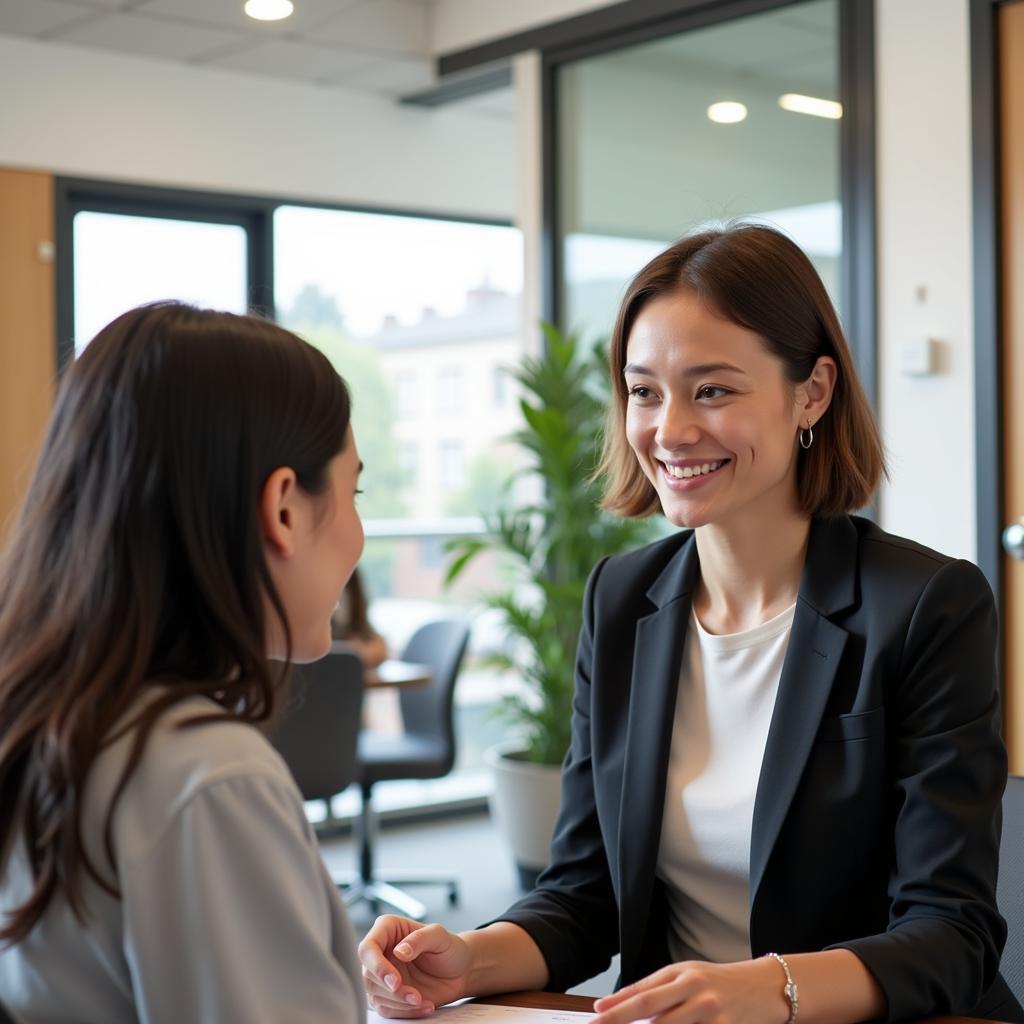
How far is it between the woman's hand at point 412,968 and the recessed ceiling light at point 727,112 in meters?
3.41

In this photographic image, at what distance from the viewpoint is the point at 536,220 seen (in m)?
5.02

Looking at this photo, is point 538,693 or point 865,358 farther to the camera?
point 538,693

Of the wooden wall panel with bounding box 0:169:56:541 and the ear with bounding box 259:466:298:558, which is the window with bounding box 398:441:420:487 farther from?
the ear with bounding box 259:466:298:558

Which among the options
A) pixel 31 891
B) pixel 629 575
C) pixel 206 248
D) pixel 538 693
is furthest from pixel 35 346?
pixel 31 891

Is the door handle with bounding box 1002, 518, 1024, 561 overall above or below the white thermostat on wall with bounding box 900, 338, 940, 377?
below

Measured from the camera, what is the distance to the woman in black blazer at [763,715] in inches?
56.9

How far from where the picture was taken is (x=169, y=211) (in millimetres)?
5418

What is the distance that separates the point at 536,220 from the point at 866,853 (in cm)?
376

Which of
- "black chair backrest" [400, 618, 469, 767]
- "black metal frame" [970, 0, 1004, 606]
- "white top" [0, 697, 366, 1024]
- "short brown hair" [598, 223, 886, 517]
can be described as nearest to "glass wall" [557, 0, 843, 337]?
"black metal frame" [970, 0, 1004, 606]

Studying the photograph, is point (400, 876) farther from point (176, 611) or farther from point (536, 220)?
point (176, 611)

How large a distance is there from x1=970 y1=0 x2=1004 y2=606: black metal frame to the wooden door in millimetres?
19

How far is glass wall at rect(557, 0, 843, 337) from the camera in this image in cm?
411

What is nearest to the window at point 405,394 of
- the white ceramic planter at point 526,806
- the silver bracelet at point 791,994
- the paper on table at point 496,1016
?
the white ceramic planter at point 526,806

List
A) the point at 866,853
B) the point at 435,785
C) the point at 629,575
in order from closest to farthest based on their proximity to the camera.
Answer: the point at 866,853 < the point at 629,575 < the point at 435,785
